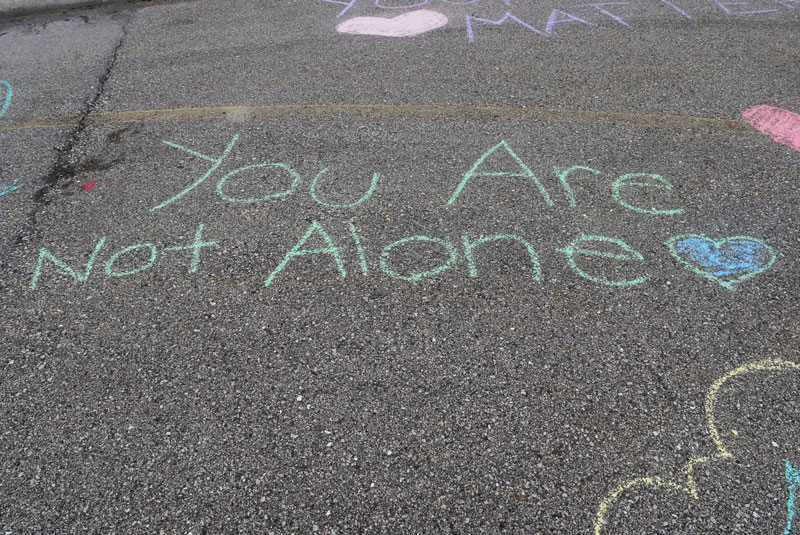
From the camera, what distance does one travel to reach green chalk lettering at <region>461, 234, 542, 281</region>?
122 inches

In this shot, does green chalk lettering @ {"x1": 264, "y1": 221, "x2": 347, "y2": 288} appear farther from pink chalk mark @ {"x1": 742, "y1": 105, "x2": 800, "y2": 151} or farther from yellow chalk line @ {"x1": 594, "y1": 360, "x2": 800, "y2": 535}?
pink chalk mark @ {"x1": 742, "y1": 105, "x2": 800, "y2": 151}

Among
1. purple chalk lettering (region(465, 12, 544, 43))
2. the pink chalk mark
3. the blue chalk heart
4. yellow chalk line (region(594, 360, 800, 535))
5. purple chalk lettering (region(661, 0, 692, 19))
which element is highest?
purple chalk lettering (region(465, 12, 544, 43))

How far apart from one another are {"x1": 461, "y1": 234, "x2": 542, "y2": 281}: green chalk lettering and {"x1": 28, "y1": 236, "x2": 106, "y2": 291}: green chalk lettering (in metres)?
2.14

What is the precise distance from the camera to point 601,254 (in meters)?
3.16

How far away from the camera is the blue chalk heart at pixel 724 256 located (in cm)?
301

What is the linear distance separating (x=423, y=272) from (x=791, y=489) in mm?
1846

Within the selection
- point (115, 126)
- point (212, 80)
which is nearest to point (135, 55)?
point (212, 80)

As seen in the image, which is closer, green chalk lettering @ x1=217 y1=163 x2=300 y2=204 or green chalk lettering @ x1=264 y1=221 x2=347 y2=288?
green chalk lettering @ x1=264 y1=221 x2=347 y2=288

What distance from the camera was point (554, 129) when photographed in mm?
4176

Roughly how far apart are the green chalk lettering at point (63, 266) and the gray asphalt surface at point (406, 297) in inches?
0.6

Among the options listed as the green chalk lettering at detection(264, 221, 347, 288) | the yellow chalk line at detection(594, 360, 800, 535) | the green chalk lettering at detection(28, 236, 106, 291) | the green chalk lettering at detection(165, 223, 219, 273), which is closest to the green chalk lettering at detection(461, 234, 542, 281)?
the green chalk lettering at detection(264, 221, 347, 288)

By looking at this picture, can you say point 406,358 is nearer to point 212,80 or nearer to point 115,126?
point 115,126

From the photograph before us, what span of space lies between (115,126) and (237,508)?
3480 millimetres

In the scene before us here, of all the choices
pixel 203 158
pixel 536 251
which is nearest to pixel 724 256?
pixel 536 251
